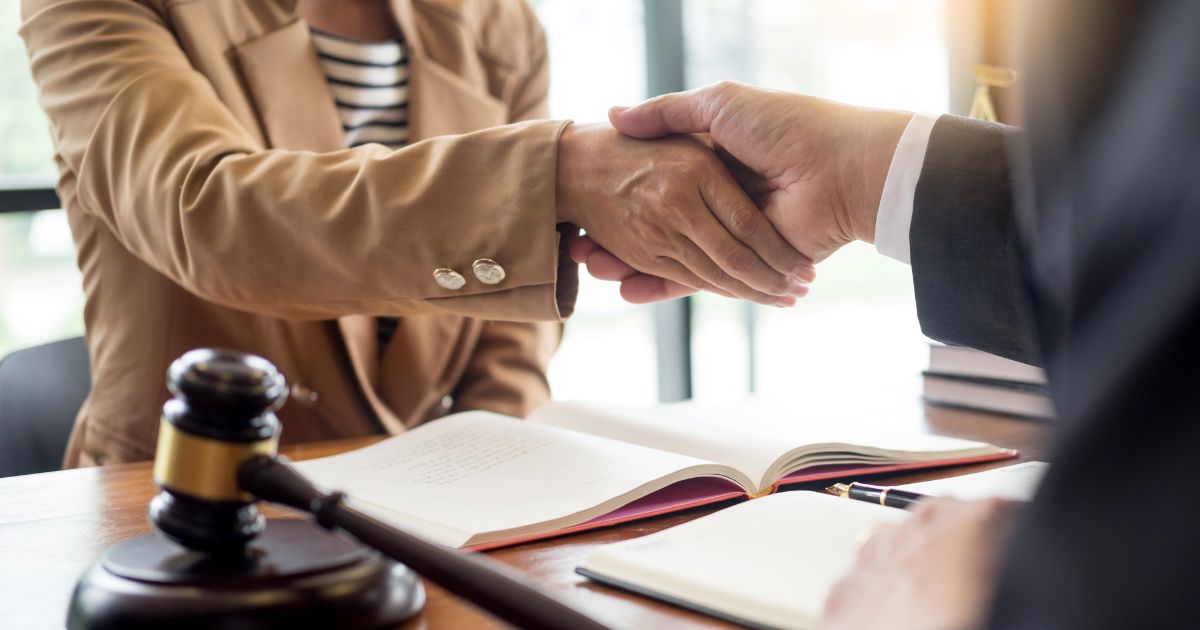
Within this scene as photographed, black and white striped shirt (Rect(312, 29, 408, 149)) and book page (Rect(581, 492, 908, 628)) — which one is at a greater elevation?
black and white striped shirt (Rect(312, 29, 408, 149))

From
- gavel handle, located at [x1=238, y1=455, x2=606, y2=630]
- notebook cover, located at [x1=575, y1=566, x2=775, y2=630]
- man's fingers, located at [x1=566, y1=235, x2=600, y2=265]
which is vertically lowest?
notebook cover, located at [x1=575, y1=566, x2=775, y2=630]

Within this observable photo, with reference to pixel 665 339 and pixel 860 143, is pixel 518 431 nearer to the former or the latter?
pixel 860 143

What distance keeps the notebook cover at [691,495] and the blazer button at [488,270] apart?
1.06ft

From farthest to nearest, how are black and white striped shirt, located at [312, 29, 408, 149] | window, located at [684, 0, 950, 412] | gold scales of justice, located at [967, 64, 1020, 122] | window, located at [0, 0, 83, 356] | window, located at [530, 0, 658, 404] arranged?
window, located at [684, 0, 950, 412], window, located at [530, 0, 658, 404], window, located at [0, 0, 83, 356], black and white striped shirt, located at [312, 29, 408, 149], gold scales of justice, located at [967, 64, 1020, 122]

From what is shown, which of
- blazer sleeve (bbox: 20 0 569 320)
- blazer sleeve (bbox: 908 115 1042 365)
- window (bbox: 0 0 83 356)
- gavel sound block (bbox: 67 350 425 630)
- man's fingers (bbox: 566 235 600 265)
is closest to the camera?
gavel sound block (bbox: 67 350 425 630)

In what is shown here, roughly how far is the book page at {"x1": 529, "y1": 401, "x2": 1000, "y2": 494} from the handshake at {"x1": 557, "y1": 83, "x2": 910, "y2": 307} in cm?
15

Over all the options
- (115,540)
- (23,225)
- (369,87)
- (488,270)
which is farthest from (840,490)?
(23,225)

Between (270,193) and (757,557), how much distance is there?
73cm

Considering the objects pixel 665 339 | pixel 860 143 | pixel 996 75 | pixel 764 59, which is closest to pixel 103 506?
pixel 860 143

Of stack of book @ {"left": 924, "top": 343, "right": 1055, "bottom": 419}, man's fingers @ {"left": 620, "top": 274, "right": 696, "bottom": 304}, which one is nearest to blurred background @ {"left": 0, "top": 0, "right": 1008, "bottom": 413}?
stack of book @ {"left": 924, "top": 343, "right": 1055, "bottom": 419}

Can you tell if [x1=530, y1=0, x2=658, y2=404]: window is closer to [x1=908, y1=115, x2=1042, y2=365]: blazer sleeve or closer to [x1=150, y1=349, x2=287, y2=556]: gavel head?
[x1=908, y1=115, x2=1042, y2=365]: blazer sleeve

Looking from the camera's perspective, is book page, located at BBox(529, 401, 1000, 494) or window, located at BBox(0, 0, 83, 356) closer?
book page, located at BBox(529, 401, 1000, 494)

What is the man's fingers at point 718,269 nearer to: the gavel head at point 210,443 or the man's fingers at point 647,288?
the man's fingers at point 647,288

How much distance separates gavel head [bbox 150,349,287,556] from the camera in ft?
1.81
